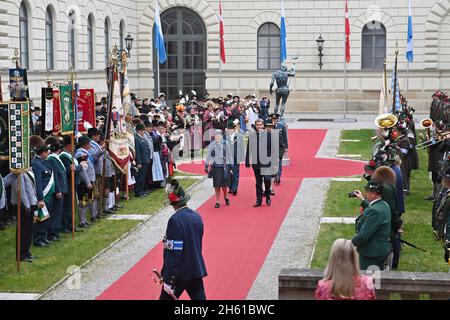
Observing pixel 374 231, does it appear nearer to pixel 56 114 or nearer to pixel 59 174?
pixel 59 174

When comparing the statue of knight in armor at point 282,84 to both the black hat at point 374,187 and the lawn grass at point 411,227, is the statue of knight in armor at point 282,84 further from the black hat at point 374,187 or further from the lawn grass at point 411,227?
the black hat at point 374,187

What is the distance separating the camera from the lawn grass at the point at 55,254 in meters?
12.5

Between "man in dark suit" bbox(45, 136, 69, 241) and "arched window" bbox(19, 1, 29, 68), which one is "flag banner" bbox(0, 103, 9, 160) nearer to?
"man in dark suit" bbox(45, 136, 69, 241)

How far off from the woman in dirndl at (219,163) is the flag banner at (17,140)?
5807mm

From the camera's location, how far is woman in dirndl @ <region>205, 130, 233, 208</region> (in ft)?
60.8

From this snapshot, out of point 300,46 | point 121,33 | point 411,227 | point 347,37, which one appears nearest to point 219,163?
point 411,227

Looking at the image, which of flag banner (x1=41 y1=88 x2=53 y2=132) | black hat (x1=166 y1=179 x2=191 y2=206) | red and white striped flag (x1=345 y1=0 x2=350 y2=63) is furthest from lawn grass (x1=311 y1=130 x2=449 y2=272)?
red and white striped flag (x1=345 y1=0 x2=350 y2=63)

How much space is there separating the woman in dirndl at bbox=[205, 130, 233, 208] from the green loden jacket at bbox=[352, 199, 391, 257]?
8336 mm

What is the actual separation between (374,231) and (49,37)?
2530cm

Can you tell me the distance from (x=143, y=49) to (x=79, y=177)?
3067 centimetres

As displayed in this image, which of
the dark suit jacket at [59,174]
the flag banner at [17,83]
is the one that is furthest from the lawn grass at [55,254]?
the flag banner at [17,83]

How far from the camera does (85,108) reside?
1847cm

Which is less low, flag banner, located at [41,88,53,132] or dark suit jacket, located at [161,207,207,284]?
flag banner, located at [41,88,53,132]
